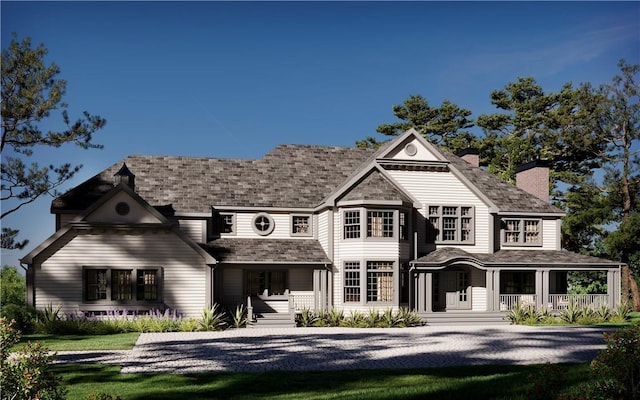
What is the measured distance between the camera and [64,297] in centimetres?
3048

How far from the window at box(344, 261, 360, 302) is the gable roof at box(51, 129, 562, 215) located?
3499 millimetres

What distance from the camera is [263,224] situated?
3622cm

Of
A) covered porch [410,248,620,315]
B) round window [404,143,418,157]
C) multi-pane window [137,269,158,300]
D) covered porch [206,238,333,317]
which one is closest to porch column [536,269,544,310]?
covered porch [410,248,620,315]

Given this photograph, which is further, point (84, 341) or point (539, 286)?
point (539, 286)

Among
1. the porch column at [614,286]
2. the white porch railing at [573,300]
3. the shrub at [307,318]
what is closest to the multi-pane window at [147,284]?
the shrub at [307,318]

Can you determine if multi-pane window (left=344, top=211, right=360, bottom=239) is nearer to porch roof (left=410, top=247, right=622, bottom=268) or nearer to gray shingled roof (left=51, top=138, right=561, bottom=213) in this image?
gray shingled roof (left=51, top=138, right=561, bottom=213)

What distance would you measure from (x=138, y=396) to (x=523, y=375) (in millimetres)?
8486

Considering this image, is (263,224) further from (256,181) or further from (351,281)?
(351,281)

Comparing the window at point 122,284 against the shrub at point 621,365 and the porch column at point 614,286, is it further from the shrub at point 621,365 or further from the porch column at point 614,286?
the shrub at point 621,365

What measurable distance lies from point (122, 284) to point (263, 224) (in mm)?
8097

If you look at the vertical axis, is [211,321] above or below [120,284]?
below

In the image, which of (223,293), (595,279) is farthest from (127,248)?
(595,279)

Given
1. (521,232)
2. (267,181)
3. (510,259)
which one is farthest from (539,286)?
(267,181)

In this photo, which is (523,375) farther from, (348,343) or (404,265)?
(404,265)
